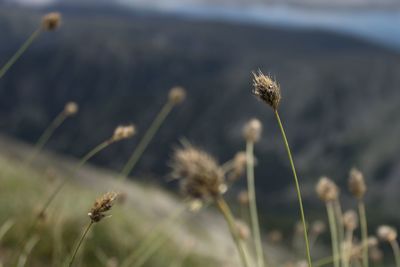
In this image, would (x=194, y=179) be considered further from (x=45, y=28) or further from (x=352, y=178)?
(x=45, y=28)

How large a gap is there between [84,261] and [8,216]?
1.07 meters

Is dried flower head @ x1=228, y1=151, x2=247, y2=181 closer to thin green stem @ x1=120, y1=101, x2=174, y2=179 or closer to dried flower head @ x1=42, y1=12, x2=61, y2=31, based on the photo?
thin green stem @ x1=120, y1=101, x2=174, y2=179

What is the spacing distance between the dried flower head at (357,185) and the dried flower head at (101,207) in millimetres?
1087

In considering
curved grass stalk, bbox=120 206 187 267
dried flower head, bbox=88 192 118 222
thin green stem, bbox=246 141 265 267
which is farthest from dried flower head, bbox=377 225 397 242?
dried flower head, bbox=88 192 118 222

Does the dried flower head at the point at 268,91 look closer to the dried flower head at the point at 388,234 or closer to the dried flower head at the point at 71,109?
the dried flower head at the point at 388,234

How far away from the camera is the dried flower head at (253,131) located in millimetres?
3115

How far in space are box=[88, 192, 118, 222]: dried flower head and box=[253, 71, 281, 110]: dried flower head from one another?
485mm

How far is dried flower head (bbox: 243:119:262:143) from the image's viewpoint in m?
3.12

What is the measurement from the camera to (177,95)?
13.6 feet

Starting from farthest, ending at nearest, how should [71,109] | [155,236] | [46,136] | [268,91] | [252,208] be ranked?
[71,109] → [46,136] → [155,236] → [252,208] → [268,91]

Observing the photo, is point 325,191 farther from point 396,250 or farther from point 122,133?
point 122,133

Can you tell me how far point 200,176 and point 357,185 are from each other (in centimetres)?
127

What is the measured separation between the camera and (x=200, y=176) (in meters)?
1.30

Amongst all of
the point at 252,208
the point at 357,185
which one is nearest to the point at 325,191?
the point at 357,185
